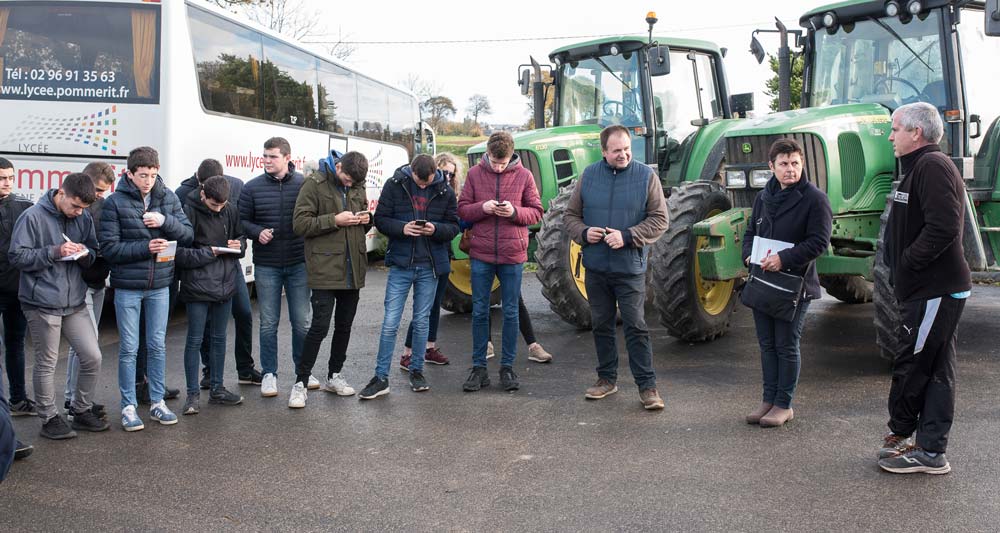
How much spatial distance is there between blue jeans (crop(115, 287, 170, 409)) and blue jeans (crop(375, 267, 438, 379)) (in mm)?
1432

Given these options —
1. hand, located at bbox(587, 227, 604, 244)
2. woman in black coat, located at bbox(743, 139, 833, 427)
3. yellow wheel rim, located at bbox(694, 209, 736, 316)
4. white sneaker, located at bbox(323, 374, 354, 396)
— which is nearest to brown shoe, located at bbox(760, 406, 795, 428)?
woman in black coat, located at bbox(743, 139, 833, 427)

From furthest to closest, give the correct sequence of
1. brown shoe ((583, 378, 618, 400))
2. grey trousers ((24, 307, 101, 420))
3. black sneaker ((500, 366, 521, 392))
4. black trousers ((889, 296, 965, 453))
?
black sneaker ((500, 366, 521, 392)) → brown shoe ((583, 378, 618, 400)) → grey trousers ((24, 307, 101, 420)) → black trousers ((889, 296, 965, 453))

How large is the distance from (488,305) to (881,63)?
13.5ft

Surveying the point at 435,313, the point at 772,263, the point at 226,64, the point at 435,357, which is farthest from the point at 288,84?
the point at 772,263

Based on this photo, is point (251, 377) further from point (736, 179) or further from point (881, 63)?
point (881, 63)

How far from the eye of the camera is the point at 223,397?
20.7ft

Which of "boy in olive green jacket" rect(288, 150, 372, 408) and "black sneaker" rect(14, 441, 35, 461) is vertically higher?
"boy in olive green jacket" rect(288, 150, 372, 408)

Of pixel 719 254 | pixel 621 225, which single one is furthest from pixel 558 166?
pixel 621 225

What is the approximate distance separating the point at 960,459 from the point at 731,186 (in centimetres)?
347

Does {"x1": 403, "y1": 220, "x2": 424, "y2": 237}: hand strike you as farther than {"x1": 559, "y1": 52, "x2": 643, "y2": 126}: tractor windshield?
No

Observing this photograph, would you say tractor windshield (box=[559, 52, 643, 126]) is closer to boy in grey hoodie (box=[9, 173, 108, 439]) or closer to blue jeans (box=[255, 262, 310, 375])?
blue jeans (box=[255, 262, 310, 375])

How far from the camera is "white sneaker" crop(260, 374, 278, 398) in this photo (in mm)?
6547

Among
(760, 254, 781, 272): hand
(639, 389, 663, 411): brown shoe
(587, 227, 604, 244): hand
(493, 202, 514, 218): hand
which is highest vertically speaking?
(493, 202, 514, 218): hand

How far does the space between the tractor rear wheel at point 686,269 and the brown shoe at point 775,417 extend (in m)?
1.94
